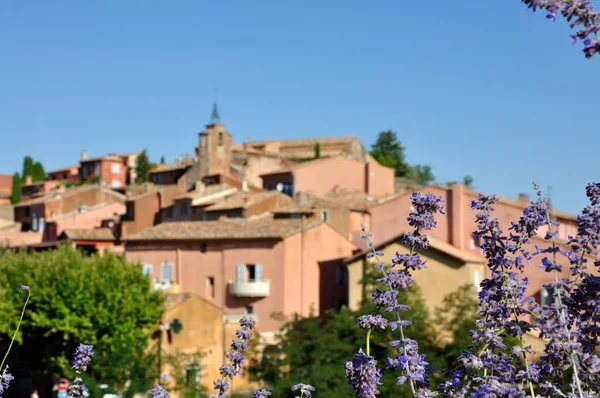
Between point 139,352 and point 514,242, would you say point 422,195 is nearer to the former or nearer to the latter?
point 514,242

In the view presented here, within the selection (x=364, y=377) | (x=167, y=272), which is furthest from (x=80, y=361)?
(x=167, y=272)

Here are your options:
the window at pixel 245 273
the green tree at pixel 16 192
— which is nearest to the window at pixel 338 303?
the window at pixel 245 273

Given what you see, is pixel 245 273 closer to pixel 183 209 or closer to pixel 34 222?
pixel 183 209

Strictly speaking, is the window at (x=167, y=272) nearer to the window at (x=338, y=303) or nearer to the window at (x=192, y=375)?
the window at (x=338, y=303)

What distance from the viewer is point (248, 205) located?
49.0 meters

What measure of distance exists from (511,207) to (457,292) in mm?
4631

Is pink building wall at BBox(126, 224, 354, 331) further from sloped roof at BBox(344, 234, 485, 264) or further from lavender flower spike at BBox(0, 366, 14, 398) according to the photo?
lavender flower spike at BBox(0, 366, 14, 398)

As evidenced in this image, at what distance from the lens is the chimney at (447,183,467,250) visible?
42781 mm

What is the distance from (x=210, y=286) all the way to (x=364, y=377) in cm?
4311

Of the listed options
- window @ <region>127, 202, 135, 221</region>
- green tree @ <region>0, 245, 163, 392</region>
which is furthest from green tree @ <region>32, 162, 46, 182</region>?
green tree @ <region>0, 245, 163, 392</region>

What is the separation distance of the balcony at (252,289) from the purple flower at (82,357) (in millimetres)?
39692

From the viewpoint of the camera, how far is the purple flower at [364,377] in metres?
3.32

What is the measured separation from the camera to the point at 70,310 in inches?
1432

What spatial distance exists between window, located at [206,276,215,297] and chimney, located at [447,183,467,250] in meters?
11.0
